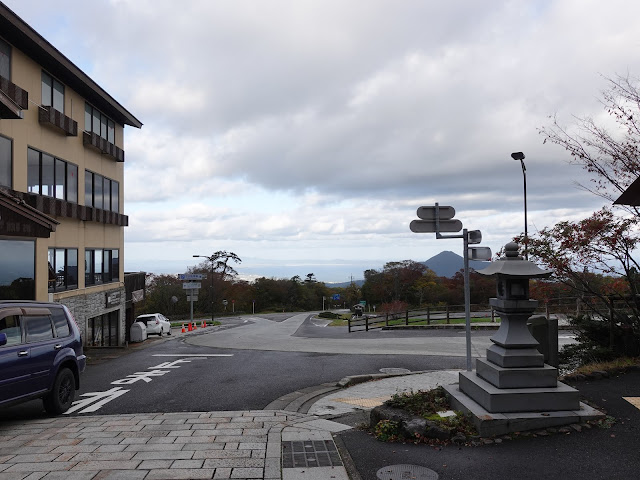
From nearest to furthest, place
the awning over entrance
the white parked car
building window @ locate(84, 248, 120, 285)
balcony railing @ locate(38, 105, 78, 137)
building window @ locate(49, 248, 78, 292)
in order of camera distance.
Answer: the awning over entrance, balcony railing @ locate(38, 105, 78, 137), building window @ locate(49, 248, 78, 292), building window @ locate(84, 248, 120, 285), the white parked car

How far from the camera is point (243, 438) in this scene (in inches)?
245

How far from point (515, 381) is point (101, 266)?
76.1 ft

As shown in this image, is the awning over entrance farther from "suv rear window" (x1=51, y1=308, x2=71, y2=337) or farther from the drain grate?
the drain grate

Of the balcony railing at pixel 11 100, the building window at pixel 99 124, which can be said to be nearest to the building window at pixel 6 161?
the balcony railing at pixel 11 100

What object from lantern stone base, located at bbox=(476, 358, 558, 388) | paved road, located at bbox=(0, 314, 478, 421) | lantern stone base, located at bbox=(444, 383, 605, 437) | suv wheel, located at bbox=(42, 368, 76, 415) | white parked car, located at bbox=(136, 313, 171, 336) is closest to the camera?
lantern stone base, located at bbox=(444, 383, 605, 437)

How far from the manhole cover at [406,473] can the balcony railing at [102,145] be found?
858 inches

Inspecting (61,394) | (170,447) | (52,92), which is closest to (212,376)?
(61,394)

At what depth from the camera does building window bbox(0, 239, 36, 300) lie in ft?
49.9

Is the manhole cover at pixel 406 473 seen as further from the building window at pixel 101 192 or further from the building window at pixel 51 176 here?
the building window at pixel 101 192

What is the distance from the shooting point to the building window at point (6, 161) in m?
15.7

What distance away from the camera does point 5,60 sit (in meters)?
16.2

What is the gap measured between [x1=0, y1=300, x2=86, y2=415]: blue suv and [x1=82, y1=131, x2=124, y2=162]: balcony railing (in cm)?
1572

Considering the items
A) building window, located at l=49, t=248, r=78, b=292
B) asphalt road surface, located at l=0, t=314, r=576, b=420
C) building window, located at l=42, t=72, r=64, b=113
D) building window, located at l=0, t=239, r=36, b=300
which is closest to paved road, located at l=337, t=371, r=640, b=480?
asphalt road surface, located at l=0, t=314, r=576, b=420

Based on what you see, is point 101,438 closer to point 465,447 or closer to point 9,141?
point 465,447
